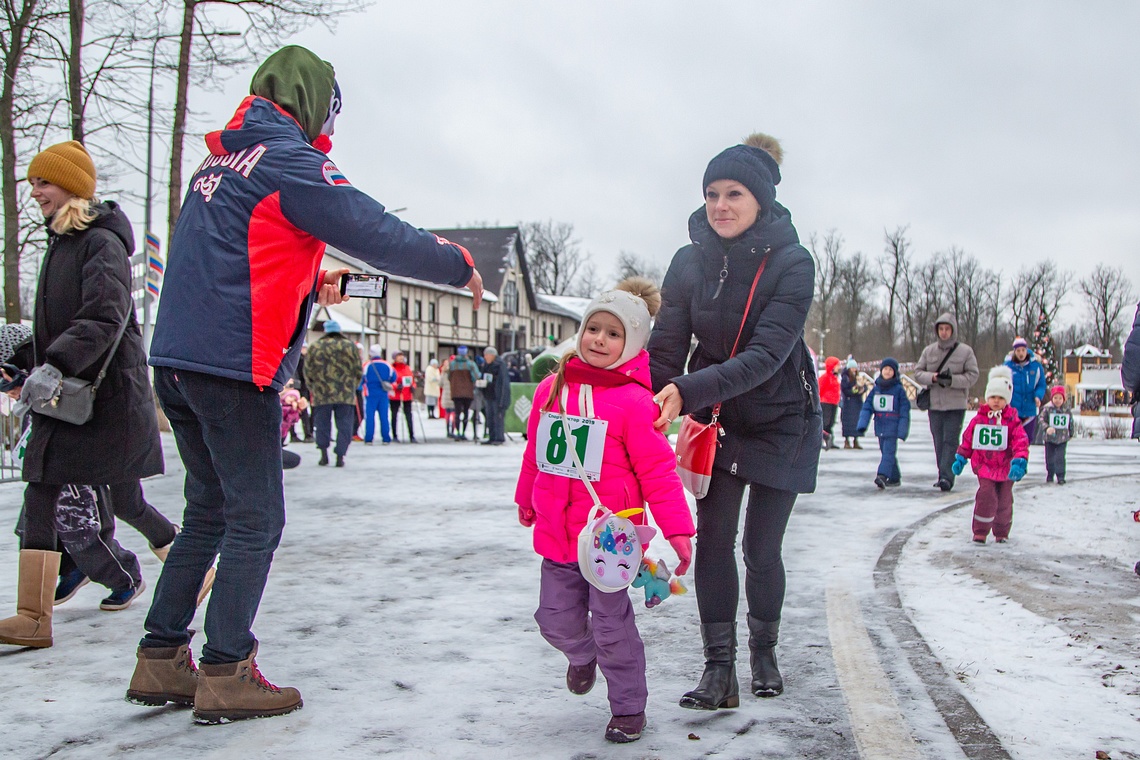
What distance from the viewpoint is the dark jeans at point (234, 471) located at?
304cm

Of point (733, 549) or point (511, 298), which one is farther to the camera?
point (511, 298)

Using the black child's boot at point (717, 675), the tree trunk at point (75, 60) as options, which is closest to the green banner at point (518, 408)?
the tree trunk at point (75, 60)

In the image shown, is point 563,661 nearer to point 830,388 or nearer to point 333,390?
point 333,390

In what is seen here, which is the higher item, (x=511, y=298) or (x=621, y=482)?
(x=511, y=298)

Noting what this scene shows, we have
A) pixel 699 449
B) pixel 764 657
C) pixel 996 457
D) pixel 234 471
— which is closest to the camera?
pixel 234 471

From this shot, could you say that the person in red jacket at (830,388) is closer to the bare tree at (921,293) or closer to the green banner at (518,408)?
the green banner at (518,408)

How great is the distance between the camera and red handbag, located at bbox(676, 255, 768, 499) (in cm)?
338

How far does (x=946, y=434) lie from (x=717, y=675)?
796 cm

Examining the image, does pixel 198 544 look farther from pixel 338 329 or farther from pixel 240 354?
pixel 338 329

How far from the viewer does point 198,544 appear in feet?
10.9

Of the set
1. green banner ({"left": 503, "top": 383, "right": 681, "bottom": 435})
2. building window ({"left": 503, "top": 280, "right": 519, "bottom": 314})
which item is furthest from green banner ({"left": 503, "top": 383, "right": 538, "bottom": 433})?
building window ({"left": 503, "top": 280, "right": 519, "bottom": 314})

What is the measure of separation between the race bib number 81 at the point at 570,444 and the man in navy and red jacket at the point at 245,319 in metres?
0.58

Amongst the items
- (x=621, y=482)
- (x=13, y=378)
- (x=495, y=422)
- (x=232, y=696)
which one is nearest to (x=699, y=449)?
(x=621, y=482)

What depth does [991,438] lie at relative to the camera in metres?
7.13
